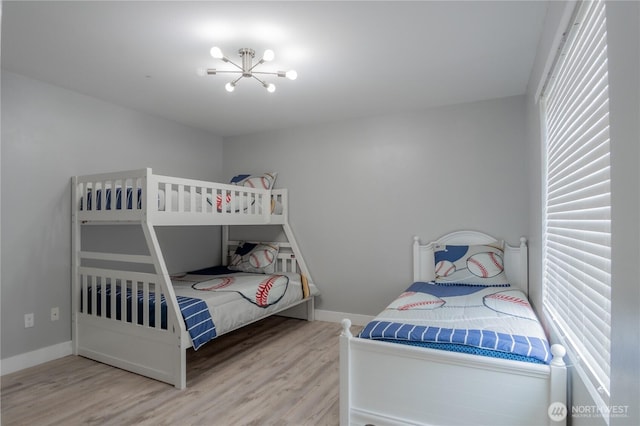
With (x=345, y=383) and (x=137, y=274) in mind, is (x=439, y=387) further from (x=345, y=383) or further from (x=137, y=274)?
(x=137, y=274)

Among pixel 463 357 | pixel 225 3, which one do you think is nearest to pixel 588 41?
pixel 463 357

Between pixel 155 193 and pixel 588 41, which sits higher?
pixel 588 41

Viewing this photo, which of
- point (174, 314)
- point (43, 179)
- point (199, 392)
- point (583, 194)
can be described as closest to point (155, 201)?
point (174, 314)

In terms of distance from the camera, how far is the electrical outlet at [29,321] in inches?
106

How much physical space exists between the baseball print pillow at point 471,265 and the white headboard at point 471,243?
0.09 metres

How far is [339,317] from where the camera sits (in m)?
3.85

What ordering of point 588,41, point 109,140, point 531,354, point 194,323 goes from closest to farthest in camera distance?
point 588,41, point 531,354, point 194,323, point 109,140

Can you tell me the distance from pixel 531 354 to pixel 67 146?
140 inches

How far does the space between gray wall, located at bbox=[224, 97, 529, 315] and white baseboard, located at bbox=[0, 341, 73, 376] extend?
2.33 metres

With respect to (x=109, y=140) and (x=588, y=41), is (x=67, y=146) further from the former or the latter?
(x=588, y=41)

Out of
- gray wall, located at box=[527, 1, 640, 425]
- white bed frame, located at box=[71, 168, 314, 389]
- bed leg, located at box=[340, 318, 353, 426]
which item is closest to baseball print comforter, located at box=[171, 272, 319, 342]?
white bed frame, located at box=[71, 168, 314, 389]

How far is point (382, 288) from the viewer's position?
363 centimetres

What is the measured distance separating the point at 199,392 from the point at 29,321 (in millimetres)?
1520

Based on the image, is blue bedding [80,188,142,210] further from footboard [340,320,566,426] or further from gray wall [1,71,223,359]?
footboard [340,320,566,426]
